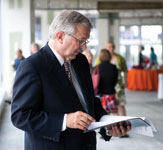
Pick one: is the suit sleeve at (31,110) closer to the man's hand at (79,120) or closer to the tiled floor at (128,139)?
the man's hand at (79,120)

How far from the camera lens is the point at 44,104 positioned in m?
1.51

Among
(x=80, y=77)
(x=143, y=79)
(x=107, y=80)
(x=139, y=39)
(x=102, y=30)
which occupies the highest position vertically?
(x=80, y=77)

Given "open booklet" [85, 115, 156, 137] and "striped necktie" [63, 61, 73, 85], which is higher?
"striped necktie" [63, 61, 73, 85]

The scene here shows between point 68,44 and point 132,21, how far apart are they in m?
20.2

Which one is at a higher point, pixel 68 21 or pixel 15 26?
pixel 68 21

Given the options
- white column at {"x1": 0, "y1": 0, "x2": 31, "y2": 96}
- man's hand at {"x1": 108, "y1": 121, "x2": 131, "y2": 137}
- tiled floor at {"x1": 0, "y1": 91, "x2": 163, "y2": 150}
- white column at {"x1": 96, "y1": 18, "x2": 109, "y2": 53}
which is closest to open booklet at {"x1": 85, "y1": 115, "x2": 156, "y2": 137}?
man's hand at {"x1": 108, "y1": 121, "x2": 131, "y2": 137}

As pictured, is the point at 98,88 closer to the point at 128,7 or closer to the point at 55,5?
the point at 55,5

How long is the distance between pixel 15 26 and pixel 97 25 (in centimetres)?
978

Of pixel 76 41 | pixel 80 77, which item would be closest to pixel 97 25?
pixel 80 77

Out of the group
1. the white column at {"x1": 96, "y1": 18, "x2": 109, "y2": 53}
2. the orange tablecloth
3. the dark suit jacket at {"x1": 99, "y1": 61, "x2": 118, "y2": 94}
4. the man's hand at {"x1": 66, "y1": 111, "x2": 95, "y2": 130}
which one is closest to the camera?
the man's hand at {"x1": 66, "y1": 111, "x2": 95, "y2": 130}

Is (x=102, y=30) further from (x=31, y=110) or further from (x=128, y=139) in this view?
(x=31, y=110)

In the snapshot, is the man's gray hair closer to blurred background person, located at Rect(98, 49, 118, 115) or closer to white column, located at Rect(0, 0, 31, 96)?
blurred background person, located at Rect(98, 49, 118, 115)

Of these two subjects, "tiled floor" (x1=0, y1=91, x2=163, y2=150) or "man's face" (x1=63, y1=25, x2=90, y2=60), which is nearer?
"man's face" (x1=63, y1=25, x2=90, y2=60)

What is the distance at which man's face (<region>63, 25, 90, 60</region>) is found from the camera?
1.51 metres
